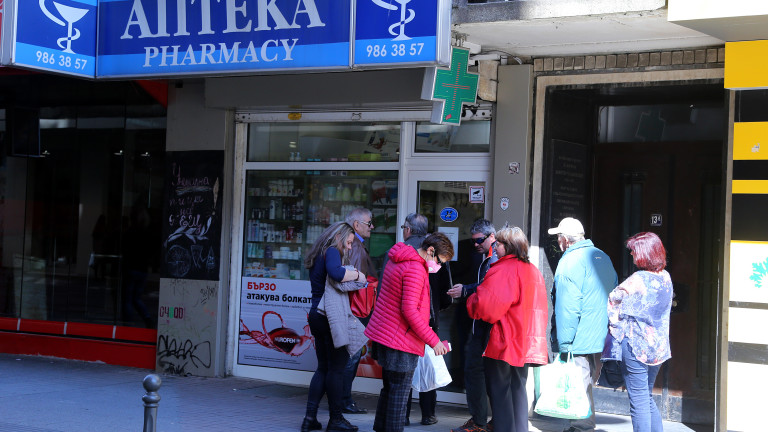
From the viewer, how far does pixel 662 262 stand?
6.76 m

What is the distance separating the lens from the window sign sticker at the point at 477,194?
352 inches

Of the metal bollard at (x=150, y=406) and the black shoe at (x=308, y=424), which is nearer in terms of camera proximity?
the metal bollard at (x=150, y=406)

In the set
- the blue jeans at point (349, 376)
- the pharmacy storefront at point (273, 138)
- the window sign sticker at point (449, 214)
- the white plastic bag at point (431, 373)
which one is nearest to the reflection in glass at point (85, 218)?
the pharmacy storefront at point (273, 138)

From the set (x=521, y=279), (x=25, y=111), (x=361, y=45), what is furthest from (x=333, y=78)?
(x=25, y=111)

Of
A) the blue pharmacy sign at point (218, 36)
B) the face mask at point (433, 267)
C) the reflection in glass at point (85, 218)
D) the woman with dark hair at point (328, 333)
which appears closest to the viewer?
the face mask at point (433, 267)

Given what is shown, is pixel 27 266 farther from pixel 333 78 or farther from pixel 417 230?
pixel 417 230

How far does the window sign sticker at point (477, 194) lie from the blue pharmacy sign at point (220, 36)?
1997 millimetres

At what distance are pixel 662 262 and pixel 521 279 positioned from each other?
3.50ft

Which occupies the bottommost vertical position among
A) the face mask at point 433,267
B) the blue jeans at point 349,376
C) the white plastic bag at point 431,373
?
the blue jeans at point 349,376

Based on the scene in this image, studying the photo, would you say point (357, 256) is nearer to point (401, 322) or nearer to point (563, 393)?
point (401, 322)

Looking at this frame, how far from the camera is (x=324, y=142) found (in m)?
10.1

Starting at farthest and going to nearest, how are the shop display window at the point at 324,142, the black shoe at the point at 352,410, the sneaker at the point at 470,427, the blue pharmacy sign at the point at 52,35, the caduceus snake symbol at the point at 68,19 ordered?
the shop display window at the point at 324,142
the caduceus snake symbol at the point at 68,19
the black shoe at the point at 352,410
the blue pharmacy sign at the point at 52,35
the sneaker at the point at 470,427

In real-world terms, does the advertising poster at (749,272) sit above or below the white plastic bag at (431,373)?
above

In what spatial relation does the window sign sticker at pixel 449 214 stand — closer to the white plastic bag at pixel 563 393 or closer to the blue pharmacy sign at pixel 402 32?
the blue pharmacy sign at pixel 402 32
